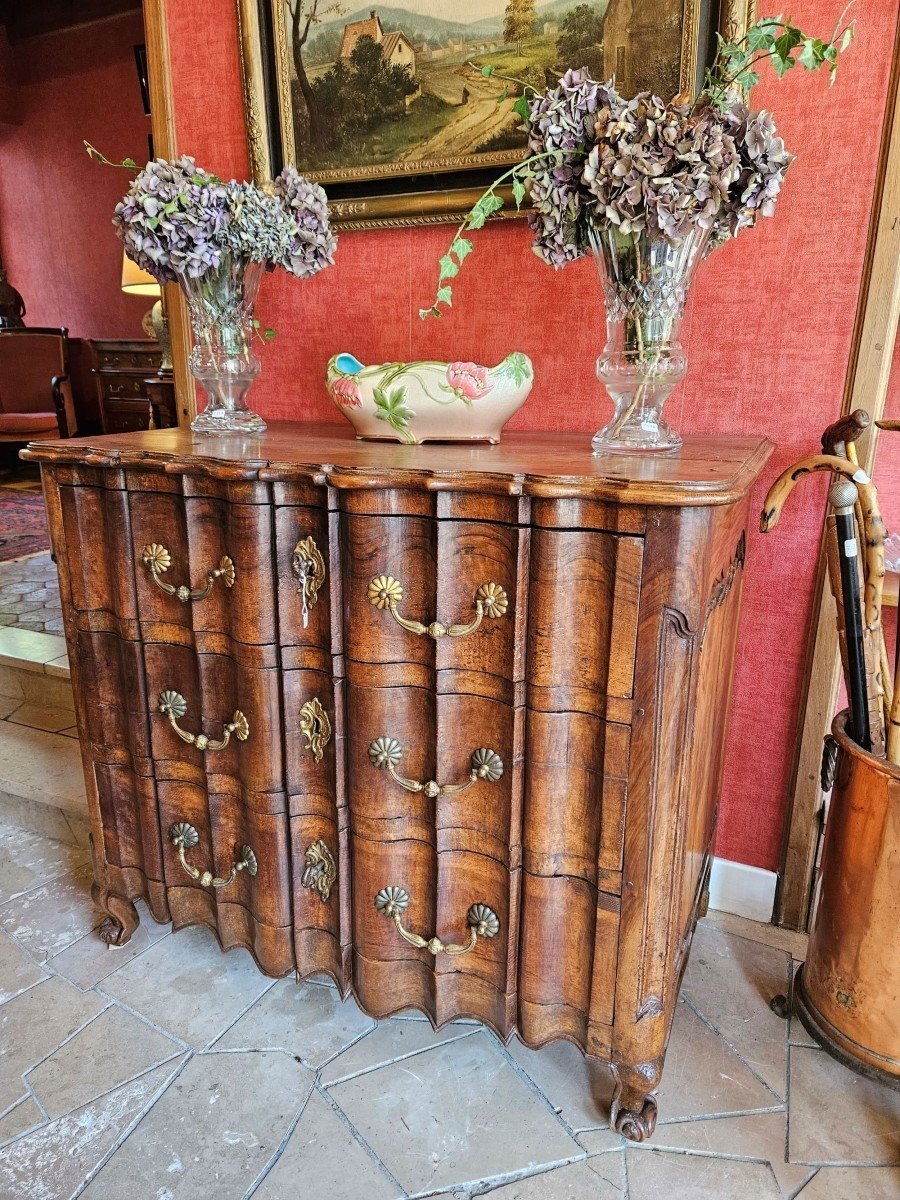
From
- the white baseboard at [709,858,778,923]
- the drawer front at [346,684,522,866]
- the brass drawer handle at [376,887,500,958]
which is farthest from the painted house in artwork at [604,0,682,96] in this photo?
the white baseboard at [709,858,778,923]

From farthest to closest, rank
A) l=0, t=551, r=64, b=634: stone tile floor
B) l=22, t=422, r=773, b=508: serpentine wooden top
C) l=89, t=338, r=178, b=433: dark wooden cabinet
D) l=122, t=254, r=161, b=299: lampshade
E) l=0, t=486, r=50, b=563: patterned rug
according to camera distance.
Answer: l=89, t=338, r=178, b=433: dark wooden cabinet → l=0, t=486, r=50, b=563: patterned rug → l=122, t=254, r=161, b=299: lampshade → l=0, t=551, r=64, b=634: stone tile floor → l=22, t=422, r=773, b=508: serpentine wooden top

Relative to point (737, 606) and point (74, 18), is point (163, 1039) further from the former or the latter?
point (74, 18)

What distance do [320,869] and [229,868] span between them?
0.22 metres

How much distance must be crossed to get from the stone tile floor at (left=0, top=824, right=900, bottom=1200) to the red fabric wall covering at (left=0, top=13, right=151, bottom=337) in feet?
18.9

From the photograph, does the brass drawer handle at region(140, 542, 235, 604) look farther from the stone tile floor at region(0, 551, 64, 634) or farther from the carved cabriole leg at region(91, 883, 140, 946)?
the stone tile floor at region(0, 551, 64, 634)

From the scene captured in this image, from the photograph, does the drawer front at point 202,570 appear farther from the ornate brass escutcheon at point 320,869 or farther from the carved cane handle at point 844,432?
the carved cane handle at point 844,432

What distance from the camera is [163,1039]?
141 cm

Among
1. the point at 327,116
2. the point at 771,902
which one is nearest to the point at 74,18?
the point at 327,116

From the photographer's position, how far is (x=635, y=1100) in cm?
119

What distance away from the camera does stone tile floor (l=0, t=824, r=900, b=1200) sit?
1.15m

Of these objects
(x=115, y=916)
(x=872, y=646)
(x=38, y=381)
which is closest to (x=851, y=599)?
(x=872, y=646)

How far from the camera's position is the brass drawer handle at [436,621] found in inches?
41.1

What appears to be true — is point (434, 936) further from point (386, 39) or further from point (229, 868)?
point (386, 39)

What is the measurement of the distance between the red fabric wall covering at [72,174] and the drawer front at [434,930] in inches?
233
